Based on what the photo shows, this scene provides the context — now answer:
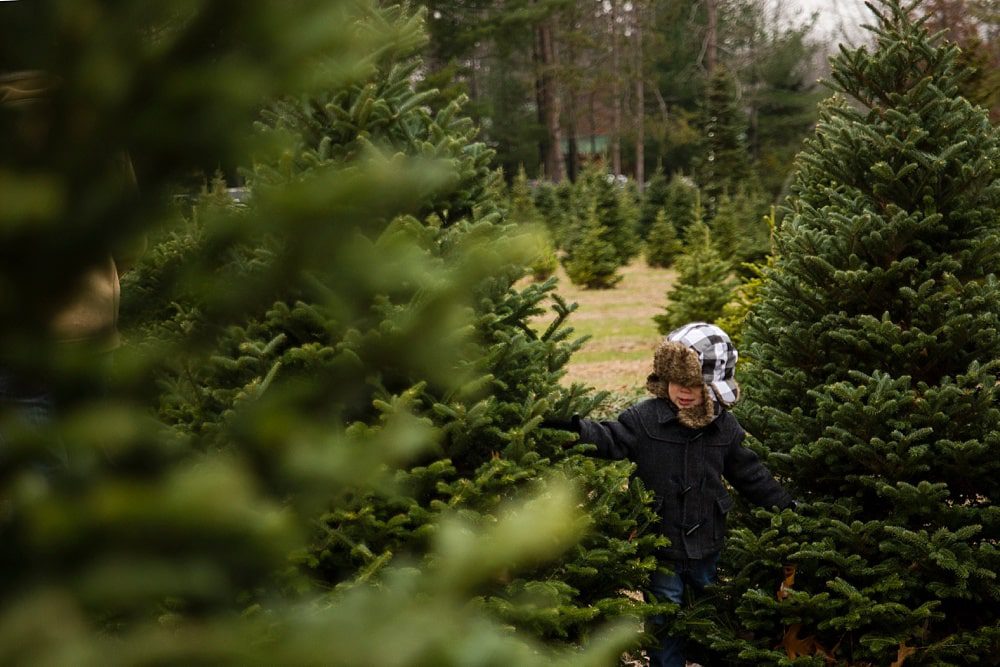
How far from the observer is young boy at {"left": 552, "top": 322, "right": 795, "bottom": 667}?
3.95 meters

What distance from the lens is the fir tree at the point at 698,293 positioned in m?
12.7

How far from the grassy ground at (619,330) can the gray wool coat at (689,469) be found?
379cm

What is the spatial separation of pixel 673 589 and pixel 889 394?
124 centimetres

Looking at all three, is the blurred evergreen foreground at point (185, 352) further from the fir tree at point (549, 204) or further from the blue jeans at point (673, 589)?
the fir tree at point (549, 204)

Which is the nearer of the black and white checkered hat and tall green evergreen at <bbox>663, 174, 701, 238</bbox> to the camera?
the black and white checkered hat

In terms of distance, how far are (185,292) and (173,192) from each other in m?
0.08

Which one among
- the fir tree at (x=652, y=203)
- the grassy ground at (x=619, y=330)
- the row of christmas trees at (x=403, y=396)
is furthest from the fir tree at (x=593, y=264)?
the row of christmas trees at (x=403, y=396)

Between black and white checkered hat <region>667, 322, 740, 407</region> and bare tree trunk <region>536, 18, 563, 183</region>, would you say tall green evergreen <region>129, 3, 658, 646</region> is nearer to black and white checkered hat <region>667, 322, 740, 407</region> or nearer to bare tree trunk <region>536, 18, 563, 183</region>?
black and white checkered hat <region>667, 322, 740, 407</region>

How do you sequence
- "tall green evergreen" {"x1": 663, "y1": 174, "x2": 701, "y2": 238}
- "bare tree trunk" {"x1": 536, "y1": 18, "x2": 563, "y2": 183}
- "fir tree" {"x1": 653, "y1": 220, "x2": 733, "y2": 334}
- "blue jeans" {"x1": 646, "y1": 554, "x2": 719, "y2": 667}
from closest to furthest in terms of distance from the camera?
1. "blue jeans" {"x1": 646, "y1": 554, "x2": 719, "y2": 667}
2. "fir tree" {"x1": 653, "y1": 220, "x2": 733, "y2": 334}
3. "tall green evergreen" {"x1": 663, "y1": 174, "x2": 701, "y2": 238}
4. "bare tree trunk" {"x1": 536, "y1": 18, "x2": 563, "y2": 183}

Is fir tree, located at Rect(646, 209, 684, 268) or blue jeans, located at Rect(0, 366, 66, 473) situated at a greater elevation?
blue jeans, located at Rect(0, 366, 66, 473)

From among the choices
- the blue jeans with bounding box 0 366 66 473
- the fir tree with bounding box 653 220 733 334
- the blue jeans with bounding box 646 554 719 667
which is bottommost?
the fir tree with bounding box 653 220 733 334

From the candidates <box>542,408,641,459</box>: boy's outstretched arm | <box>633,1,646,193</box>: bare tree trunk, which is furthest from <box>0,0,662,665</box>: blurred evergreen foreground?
<box>633,1,646,193</box>: bare tree trunk

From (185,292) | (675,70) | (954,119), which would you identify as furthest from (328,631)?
(675,70)

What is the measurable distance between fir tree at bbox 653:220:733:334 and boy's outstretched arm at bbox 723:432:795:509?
8.60m
